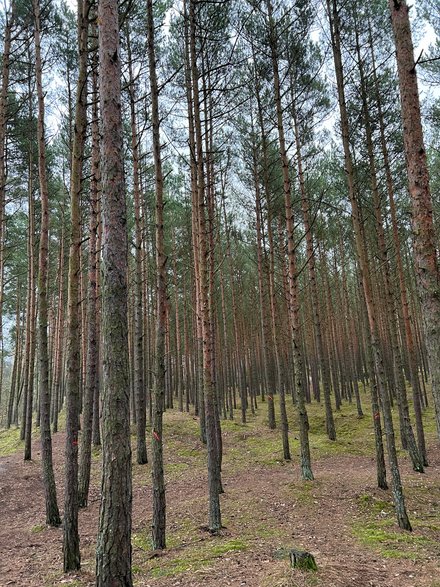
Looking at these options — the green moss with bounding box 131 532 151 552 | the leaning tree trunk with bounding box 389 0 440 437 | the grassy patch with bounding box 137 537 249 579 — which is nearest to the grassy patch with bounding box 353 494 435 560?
the grassy patch with bounding box 137 537 249 579

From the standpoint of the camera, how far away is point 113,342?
378 centimetres

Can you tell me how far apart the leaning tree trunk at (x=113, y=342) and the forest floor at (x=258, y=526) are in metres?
1.55

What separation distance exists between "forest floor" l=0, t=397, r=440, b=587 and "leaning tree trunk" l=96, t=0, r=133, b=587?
1554 millimetres

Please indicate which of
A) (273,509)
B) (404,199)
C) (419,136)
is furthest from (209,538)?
(404,199)

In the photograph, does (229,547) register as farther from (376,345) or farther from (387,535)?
(376,345)

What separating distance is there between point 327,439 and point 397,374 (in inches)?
218

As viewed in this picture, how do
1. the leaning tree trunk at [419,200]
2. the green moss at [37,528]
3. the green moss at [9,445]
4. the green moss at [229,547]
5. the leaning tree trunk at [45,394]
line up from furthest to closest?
the green moss at [9,445] → the green moss at [37,528] → the leaning tree trunk at [45,394] → the green moss at [229,547] → the leaning tree trunk at [419,200]

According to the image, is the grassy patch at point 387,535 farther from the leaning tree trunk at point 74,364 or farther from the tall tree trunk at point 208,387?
the leaning tree trunk at point 74,364

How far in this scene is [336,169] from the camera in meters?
14.7

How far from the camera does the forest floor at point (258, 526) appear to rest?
15.6 feet

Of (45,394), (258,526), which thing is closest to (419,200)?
(258,526)

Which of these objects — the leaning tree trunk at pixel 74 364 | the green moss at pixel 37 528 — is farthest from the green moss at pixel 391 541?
the green moss at pixel 37 528

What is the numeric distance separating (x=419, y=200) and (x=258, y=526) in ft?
19.5

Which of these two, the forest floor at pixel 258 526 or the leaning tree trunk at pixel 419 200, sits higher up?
the leaning tree trunk at pixel 419 200
